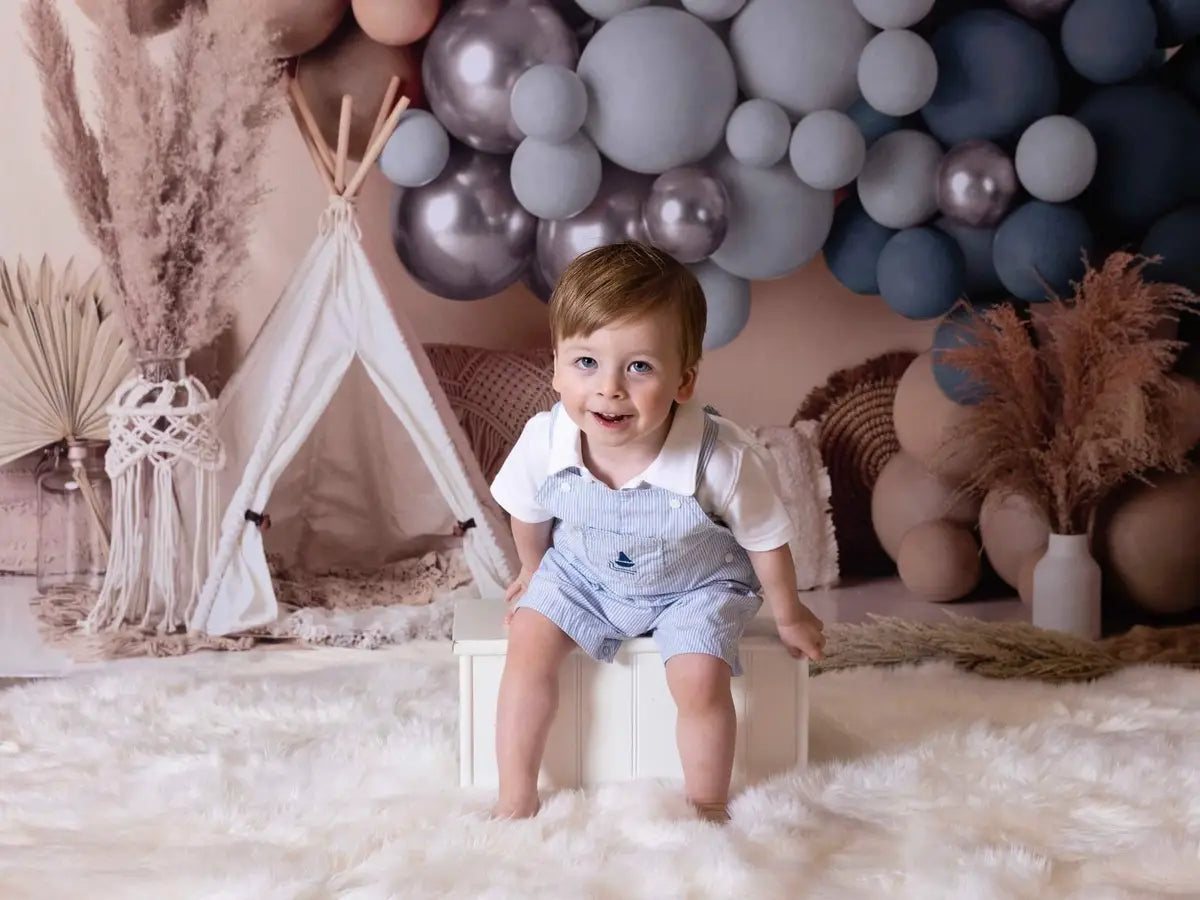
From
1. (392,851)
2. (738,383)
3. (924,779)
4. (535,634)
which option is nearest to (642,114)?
(738,383)

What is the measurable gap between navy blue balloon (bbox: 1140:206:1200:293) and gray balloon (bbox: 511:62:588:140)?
46.2 inches

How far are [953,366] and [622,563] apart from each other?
1242mm

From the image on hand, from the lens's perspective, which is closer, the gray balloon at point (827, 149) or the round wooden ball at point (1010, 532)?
the gray balloon at point (827, 149)

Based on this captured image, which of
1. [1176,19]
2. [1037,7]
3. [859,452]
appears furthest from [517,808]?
[1176,19]

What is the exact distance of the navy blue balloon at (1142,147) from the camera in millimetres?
2617

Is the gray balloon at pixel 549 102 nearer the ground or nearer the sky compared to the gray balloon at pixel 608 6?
nearer the ground

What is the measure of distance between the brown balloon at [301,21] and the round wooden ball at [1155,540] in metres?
1.91

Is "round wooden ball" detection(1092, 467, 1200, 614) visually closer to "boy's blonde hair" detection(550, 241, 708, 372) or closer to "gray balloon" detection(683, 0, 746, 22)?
"gray balloon" detection(683, 0, 746, 22)

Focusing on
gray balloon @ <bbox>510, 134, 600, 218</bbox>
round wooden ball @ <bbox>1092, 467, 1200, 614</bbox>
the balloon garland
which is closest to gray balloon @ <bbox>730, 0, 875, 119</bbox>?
the balloon garland

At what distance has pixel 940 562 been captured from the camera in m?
2.92

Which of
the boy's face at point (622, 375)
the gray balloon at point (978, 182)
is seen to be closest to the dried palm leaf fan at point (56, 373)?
the boy's face at point (622, 375)

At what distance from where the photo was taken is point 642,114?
254 centimetres

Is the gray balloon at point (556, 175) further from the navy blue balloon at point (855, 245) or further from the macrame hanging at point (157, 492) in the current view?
the macrame hanging at point (157, 492)

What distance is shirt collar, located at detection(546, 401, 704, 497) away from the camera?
1.71m
